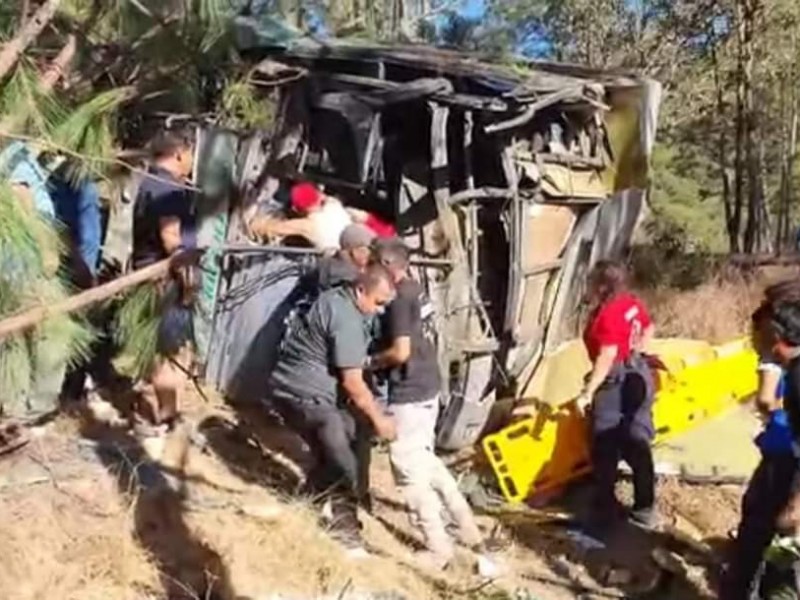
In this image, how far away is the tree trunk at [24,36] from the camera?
3.09 m

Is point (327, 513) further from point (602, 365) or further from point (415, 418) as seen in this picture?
point (602, 365)

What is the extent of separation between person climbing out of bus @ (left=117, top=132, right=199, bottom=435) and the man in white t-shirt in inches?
25.7

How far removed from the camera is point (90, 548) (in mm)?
6078

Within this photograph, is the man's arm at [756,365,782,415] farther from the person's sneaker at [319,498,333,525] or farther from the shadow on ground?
the shadow on ground

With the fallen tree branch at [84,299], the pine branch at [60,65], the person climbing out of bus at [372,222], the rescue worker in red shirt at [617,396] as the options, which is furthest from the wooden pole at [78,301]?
the person climbing out of bus at [372,222]

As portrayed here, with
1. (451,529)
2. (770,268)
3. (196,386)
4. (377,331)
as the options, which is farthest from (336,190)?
(770,268)

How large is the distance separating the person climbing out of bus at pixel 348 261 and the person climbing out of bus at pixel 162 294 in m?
0.71

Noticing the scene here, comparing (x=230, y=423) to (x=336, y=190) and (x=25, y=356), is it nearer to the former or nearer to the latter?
(x=336, y=190)

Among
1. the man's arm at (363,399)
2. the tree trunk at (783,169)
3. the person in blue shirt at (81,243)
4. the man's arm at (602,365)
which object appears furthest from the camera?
the tree trunk at (783,169)

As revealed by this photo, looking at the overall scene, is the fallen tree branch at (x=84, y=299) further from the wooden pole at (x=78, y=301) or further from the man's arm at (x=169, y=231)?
the man's arm at (x=169, y=231)

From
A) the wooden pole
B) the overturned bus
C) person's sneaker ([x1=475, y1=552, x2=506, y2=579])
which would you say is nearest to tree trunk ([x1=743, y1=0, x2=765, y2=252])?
the overturned bus

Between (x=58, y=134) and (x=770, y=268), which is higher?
(x=58, y=134)

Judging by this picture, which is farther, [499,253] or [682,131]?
[682,131]

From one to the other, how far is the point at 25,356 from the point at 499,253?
5.82 meters
